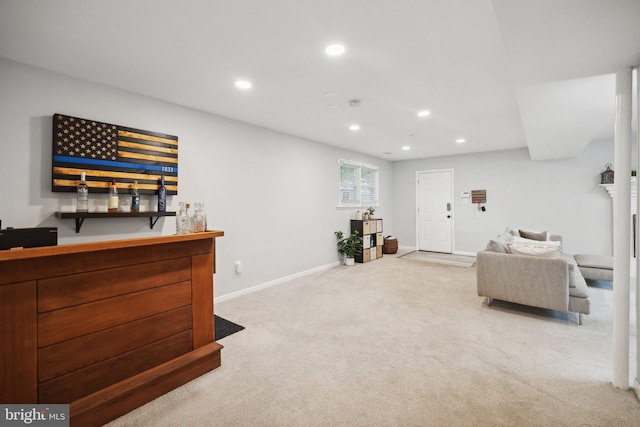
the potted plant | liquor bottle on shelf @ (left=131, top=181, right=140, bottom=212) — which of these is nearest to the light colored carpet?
liquor bottle on shelf @ (left=131, top=181, right=140, bottom=212)

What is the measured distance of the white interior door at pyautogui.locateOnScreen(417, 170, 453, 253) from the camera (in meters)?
7.28

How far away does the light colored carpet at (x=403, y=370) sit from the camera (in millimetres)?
1752

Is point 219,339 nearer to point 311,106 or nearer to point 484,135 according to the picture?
point 311,106

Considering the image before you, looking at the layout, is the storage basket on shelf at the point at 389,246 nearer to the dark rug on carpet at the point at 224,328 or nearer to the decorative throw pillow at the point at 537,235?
the decorative throw pillow at the point at 537,235

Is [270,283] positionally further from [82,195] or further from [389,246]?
[389,246]

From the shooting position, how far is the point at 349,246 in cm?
604

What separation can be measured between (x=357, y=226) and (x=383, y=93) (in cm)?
356

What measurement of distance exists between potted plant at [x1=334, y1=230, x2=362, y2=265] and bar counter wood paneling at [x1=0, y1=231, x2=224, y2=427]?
12.9ft

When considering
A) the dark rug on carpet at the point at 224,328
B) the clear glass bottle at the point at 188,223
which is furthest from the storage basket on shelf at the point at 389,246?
the clear glass bottle at the point at 188,223

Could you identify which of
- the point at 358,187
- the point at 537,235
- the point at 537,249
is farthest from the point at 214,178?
the point at 537,235

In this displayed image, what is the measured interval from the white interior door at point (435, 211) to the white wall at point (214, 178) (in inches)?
83.6

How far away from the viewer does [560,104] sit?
288cm

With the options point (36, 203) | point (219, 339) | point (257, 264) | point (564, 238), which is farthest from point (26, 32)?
point (564, 238)

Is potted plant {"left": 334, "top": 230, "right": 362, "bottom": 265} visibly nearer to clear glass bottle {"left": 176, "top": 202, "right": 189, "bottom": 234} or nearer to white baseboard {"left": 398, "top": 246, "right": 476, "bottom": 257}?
white baseboard {"left": 398, "top": 246, "right": 476, "bottom": 257}
